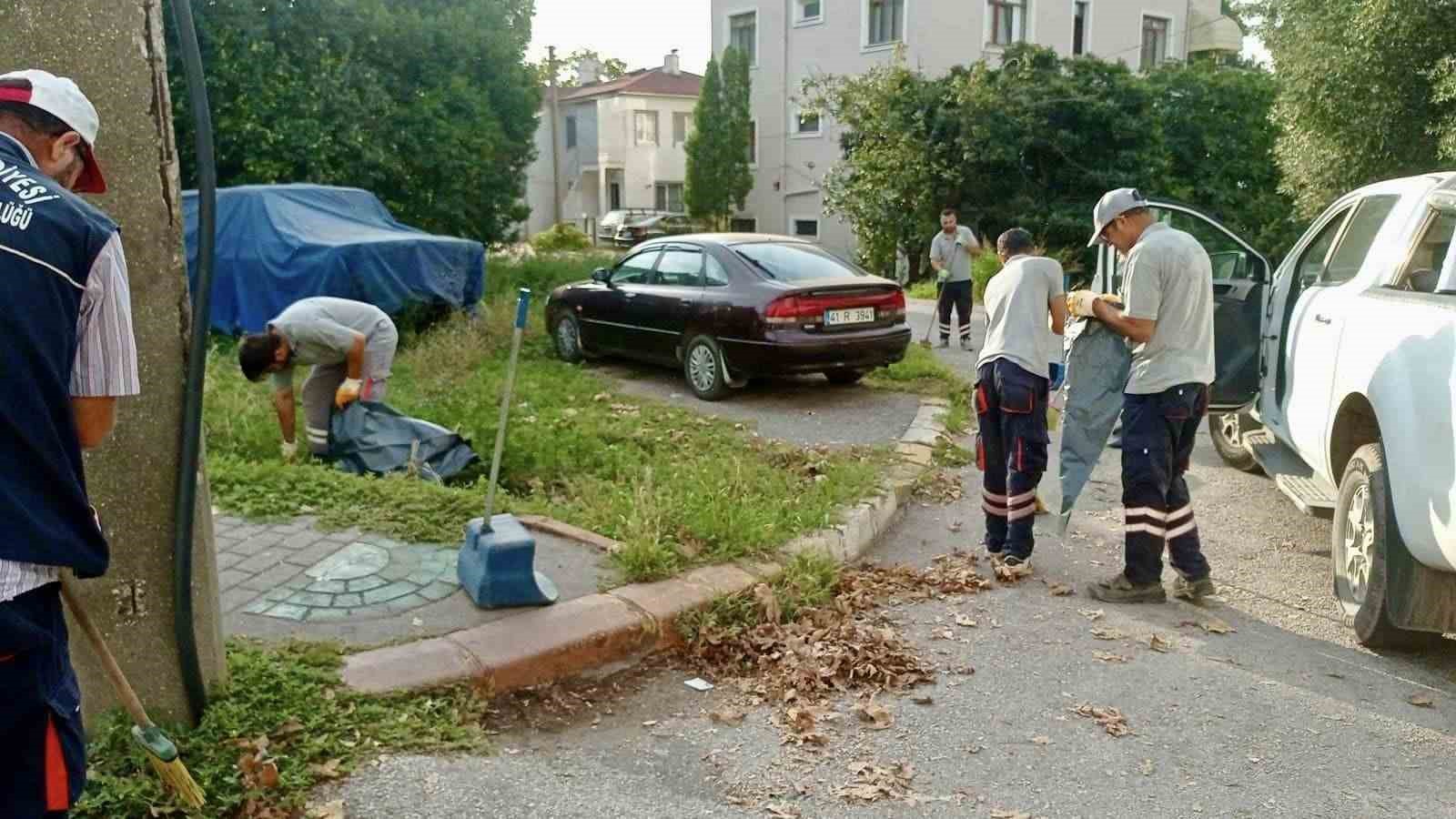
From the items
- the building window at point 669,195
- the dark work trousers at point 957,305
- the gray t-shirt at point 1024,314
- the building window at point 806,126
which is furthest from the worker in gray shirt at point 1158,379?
the building window at point 669,195

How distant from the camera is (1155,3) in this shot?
119 feet

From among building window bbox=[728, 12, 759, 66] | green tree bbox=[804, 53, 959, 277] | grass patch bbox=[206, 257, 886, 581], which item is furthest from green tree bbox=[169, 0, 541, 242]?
building window bbox=[728, 12, 759, 66]

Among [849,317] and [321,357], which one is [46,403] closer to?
[321,357]

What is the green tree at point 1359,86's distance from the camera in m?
15.3

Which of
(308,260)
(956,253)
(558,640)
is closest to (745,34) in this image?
(956,253)

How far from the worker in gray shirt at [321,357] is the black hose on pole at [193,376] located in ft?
13.3

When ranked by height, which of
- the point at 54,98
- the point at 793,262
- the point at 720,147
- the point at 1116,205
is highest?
the point at 720,147

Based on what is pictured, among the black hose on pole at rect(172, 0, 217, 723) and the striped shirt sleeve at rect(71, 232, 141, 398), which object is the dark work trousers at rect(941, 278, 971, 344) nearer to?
the black hose on pole at rect(172, 0, 217, 723)

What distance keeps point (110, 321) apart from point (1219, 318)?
657cm

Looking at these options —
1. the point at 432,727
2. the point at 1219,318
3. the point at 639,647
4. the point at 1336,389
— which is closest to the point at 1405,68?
the point at 1219,318

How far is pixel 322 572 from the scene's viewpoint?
5.34 meters

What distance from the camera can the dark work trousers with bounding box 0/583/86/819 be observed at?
7.91 ft

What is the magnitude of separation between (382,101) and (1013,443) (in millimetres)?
16047

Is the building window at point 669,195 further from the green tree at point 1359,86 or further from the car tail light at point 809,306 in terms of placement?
the car tail light at point 809,306
